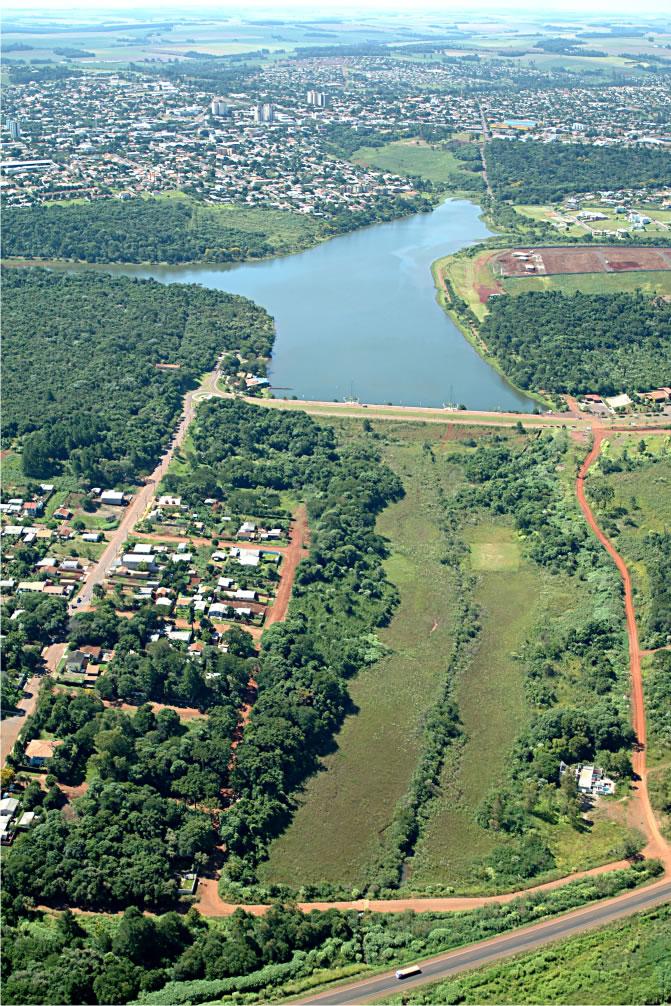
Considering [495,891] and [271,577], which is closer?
[495,891]

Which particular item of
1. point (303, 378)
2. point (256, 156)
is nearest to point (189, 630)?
point (303, 378)

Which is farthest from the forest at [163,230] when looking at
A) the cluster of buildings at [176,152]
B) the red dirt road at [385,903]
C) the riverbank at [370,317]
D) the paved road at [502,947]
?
the paved road at [502,947]

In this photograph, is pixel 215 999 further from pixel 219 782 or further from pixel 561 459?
pixel 561 459

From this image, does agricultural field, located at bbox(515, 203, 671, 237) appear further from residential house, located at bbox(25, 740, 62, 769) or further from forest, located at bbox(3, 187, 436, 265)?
residential house, located at bbox(25, 740, 62, 769)

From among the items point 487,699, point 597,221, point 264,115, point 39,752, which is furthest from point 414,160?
point 39,752

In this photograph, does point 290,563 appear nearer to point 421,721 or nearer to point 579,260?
point 421,721
